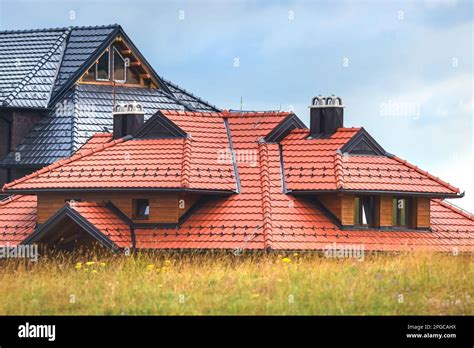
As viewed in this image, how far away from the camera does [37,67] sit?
57094mm

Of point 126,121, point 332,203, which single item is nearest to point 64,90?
point 126,121

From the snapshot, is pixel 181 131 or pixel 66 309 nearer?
pixel 66 309

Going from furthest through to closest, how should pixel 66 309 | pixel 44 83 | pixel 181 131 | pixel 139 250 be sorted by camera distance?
pixel 44 83 < pixel 181 131 < pixel 139 250 < pixel 66 309

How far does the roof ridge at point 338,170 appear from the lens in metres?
41.6

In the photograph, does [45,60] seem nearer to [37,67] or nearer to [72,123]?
[37,67]

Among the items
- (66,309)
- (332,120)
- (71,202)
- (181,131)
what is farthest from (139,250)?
(66,309)

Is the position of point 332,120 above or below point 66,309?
above

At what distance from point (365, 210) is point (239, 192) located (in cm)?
415

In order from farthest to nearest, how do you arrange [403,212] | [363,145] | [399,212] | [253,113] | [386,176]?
[253,113], [363,145], [403,212], [399,212], [386,176]

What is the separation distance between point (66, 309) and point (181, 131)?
18275mm
